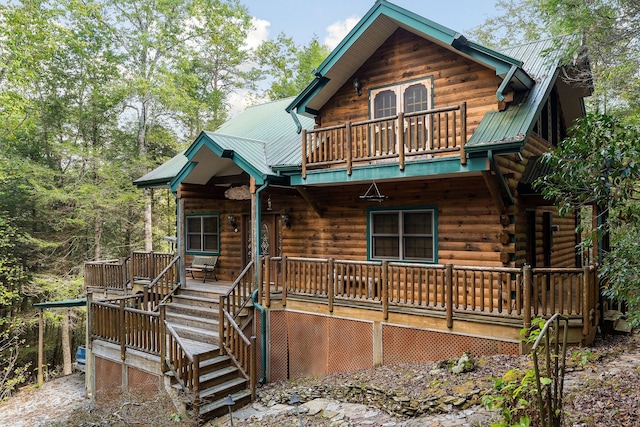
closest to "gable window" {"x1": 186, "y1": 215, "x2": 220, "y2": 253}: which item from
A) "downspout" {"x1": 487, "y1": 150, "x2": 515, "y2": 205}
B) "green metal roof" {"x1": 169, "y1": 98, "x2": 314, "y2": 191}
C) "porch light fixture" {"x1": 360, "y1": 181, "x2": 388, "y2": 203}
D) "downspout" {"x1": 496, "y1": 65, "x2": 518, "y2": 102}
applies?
"green metal roof" {"x1": 169, "y1": 98, "x2": 314, "y2": 191}

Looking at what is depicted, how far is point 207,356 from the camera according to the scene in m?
8.70

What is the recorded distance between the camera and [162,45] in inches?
862

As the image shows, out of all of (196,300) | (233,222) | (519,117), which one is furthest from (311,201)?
(519,117)

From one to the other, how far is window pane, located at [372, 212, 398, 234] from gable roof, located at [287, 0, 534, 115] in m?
3.57

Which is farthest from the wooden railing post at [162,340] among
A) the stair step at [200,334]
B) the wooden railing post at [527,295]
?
the wooden railing post at [527,295]

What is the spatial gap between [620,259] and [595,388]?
1.84 meters

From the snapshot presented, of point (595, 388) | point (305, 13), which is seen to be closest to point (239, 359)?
point (595, 388)

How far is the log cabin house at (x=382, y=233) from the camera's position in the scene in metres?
7.89

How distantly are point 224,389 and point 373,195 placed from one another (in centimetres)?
580

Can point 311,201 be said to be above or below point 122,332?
above

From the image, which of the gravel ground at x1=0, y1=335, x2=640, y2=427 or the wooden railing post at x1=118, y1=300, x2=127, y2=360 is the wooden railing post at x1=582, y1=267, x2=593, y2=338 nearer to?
the gravel ground at x1=0, y1=335, x2=640, y2=427

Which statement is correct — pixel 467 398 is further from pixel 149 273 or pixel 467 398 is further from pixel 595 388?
pixel 149 273

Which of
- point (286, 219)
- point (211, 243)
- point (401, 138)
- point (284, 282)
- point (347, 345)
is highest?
point (401, 138)

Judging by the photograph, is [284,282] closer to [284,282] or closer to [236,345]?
[284,282]
